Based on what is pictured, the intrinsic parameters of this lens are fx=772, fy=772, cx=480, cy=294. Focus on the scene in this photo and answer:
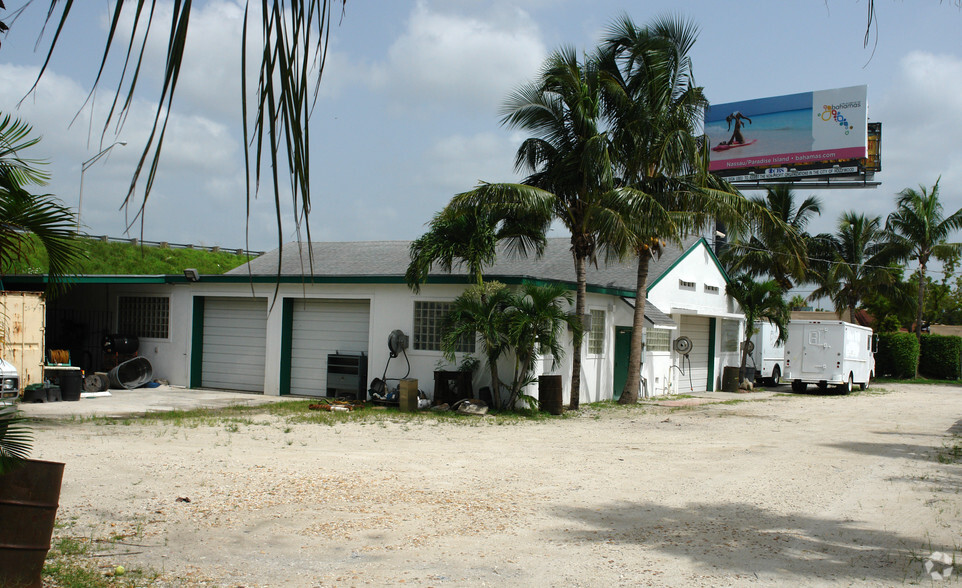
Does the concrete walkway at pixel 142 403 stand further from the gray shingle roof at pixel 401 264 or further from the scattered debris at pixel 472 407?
the scattered debris at pixel 472 407

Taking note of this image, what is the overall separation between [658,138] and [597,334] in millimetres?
5352

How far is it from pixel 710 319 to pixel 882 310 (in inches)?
1086

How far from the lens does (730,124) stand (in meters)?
44.1

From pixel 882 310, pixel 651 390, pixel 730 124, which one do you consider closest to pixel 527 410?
pixel 651 390

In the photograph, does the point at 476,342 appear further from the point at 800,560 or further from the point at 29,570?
the point at 29,570

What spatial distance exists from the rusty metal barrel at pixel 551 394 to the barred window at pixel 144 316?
10.6 m

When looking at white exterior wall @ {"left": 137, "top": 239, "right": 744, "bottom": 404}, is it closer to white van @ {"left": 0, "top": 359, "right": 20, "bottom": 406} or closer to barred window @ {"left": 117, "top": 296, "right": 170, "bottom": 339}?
barred window @ {"left": 117, "top": 296, "right": 170, "bottom": 339}

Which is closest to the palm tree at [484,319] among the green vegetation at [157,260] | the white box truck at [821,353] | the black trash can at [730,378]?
the black trash can at [730,378]

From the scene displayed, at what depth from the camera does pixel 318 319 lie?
19375 mm

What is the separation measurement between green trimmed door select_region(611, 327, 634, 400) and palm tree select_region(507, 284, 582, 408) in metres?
5.34

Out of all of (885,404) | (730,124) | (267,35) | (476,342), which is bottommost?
(885,404)

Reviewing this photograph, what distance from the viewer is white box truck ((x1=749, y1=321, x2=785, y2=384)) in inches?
1246

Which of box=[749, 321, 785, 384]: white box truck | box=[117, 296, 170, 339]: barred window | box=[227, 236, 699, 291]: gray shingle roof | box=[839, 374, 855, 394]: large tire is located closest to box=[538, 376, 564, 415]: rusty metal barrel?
box=[227, 236, 699, 291]: gray shingle roof

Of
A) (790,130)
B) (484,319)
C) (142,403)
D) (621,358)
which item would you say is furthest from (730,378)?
(790,130)
